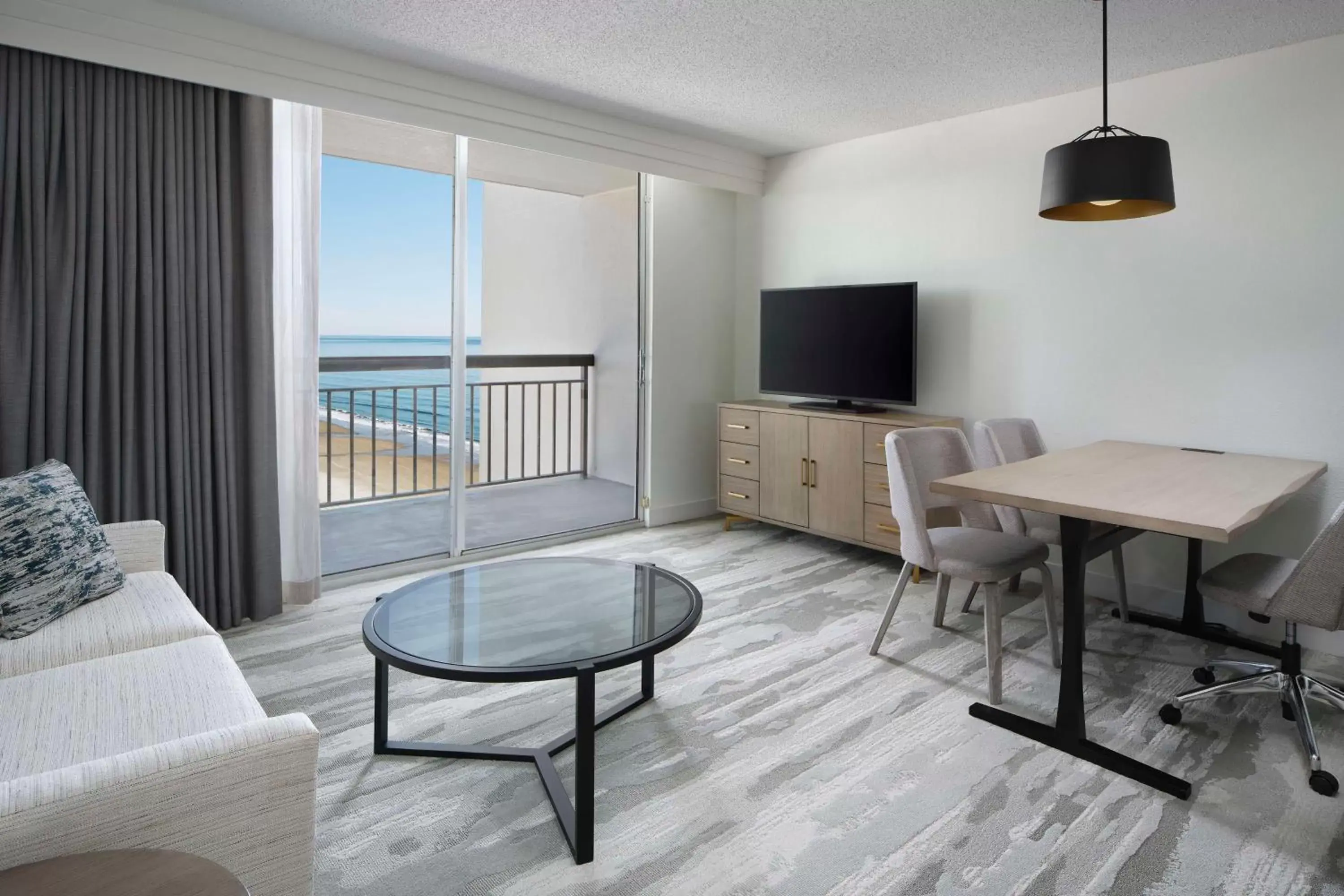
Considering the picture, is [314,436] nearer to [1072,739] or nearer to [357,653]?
[357,653]

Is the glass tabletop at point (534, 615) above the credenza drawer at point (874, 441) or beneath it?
beneath

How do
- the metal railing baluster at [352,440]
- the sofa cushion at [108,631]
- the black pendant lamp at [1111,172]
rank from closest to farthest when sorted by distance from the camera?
1. the sofa cushion at [108,631]
2. the black pendant lamp at [1111,172]
3. the metal railing baluster at [352,440]

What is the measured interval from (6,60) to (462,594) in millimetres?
2451

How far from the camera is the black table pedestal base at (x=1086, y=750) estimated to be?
214 centimetres

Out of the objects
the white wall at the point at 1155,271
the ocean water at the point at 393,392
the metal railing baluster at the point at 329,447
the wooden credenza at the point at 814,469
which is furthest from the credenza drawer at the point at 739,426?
the metal railing baluster at the point at 329,447

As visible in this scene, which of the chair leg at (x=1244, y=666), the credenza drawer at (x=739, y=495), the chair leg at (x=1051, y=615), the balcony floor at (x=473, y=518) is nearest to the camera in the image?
the chair leg at (x=1244, y=666)

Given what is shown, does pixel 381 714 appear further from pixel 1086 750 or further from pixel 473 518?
pixel 473 518

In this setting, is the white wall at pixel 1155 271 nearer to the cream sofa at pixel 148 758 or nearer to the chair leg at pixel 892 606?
the chair leg at pixel 892 606

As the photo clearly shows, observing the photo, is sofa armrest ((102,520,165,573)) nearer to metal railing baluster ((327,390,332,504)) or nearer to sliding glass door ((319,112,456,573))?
sliding glass door ((319,112,456,573))

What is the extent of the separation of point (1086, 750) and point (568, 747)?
5.06 feet

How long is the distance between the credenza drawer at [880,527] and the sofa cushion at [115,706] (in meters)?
3.15

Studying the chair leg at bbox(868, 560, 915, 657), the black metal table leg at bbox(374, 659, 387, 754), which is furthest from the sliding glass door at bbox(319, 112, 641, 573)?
the chair leg at bbox(868, 560, 915, 657)

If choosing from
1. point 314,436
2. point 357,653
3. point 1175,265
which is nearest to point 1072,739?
point 1175,265

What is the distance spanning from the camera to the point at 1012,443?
353 cm
